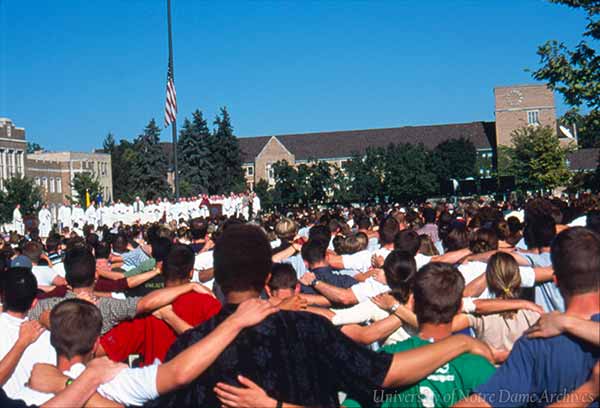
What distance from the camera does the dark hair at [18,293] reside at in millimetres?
5504

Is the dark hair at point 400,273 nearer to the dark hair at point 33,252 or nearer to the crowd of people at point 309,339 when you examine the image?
the crowd of people at point 309,339

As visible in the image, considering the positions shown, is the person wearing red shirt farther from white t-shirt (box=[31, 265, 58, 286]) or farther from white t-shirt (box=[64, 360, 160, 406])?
white t-shirt (box=[31, 265, 58, 286])

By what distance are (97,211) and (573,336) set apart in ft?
142

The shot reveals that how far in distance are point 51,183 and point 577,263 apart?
108134 millimetres

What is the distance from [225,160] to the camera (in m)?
101

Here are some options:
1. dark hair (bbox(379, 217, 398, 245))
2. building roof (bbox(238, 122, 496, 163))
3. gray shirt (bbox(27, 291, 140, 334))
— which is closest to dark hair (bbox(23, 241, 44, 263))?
dark hair (bbox(379, 217, 398, 245))

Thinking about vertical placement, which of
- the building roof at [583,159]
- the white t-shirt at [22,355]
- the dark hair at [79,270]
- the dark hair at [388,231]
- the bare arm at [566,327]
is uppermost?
the building roof at [583,159]

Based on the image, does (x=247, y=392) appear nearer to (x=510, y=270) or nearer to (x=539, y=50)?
(x=510, y=270)

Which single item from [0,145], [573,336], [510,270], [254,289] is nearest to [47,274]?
[510,270]

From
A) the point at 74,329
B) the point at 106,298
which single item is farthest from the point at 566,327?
the point at 106,298

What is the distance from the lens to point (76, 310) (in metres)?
4.27

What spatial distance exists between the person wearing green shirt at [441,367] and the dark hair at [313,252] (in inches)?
129

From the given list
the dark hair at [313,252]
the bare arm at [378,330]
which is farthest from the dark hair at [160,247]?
the bare arm at [378,330]

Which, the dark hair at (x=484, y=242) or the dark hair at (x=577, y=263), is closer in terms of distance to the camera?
the dark hair at (x=577, y=263)
